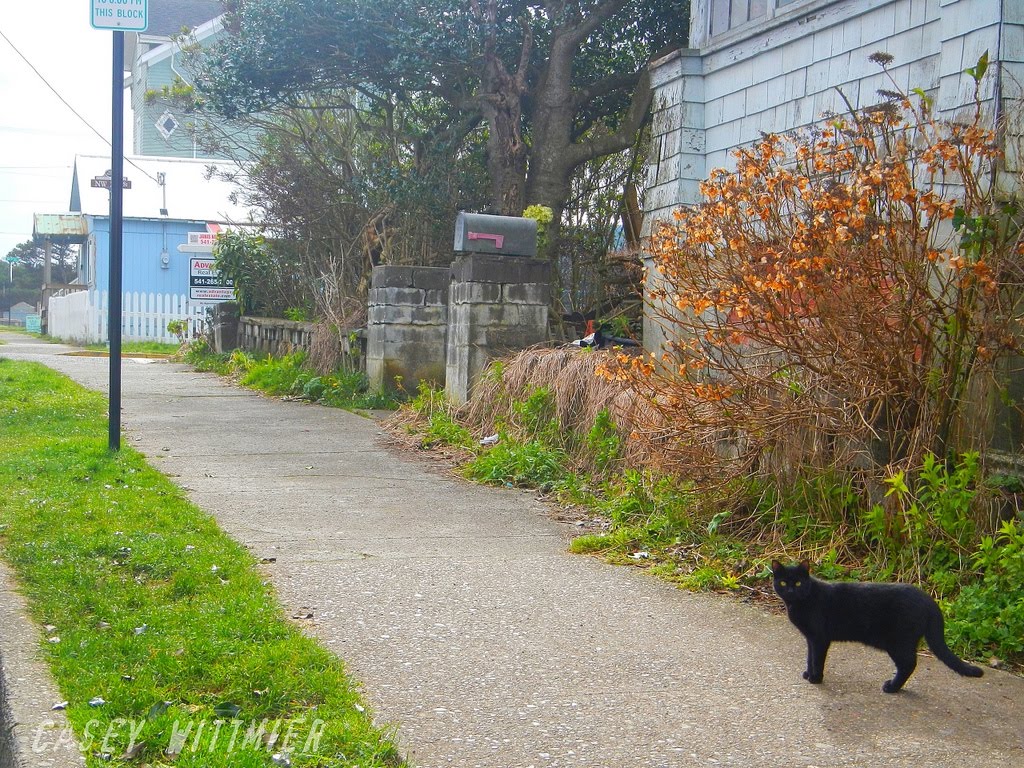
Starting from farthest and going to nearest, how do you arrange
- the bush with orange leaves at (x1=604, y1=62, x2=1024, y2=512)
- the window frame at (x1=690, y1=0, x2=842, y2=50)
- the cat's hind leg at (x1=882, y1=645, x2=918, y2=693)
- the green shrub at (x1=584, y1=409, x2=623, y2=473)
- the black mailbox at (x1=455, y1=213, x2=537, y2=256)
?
the black mailbox at (x1=455, y1=213, x2=537, y2=256) → the window frame at (x1=690, y1=0, x2=842, y2=50) → the green shrub at (x1=584, y1=409, x2=623, y2=473) → the bush with orange leaves at (x1=604, y1=62, x2=1024, y2=512) → the cat's hind leg at (x1=882, y1=645, x2=918, y2=693)

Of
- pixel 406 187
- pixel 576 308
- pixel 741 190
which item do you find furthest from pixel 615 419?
pixel 406 187

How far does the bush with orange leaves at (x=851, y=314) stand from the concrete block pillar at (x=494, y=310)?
4.10 meters

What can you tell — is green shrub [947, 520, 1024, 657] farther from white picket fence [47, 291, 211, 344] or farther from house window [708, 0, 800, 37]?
white picket fence [47, 291, 211, 344]

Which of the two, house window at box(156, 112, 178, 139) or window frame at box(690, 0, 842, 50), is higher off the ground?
house window at box(156, 112, 178, 139)

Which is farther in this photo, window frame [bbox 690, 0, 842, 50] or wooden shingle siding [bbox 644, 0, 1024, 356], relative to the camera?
window frame [bbox 690, 0, 842, 50]

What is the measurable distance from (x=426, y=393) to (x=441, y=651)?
261 inches

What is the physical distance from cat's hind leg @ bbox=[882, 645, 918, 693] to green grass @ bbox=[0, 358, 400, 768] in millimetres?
1824

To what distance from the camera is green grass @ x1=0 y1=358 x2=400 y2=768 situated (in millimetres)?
→ 3275

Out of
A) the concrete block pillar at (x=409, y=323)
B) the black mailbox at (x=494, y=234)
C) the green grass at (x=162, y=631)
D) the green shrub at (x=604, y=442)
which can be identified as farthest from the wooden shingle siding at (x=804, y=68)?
the green grass at (x=162, y=631)

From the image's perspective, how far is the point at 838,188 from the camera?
5352 mm

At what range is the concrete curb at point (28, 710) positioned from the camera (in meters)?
3.15

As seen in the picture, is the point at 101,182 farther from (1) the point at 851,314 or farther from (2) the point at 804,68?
(1) the point at 851,314

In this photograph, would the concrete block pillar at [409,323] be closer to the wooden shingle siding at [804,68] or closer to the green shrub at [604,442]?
the wooden shingle siding at [804,68]

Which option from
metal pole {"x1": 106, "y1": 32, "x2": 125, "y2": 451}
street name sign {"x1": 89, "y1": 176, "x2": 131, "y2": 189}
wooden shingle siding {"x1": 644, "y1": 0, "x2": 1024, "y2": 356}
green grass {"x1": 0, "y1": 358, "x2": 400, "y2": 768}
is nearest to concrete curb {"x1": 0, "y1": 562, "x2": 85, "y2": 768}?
green grass {"x1": 0, "y1": 358, "x2": 400, "y2": 768}
